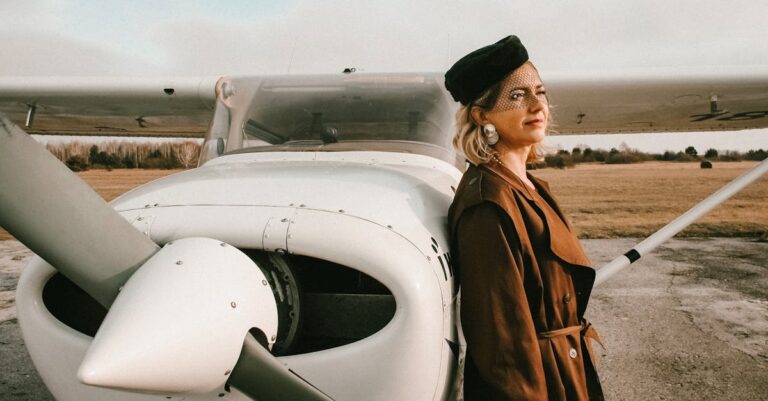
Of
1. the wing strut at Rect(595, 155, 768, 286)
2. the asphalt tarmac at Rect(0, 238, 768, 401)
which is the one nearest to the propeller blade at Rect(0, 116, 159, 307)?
the wing strut at Rect(595, 155, 768, 286)

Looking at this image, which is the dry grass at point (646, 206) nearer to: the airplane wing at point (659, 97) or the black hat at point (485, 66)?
the airplane wing at point (659, 97)

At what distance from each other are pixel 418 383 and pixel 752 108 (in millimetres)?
5337

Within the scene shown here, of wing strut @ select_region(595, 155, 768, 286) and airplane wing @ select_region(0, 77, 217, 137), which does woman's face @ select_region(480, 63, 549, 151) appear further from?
airplane wing @ select_region(0, 77, 217, 137)

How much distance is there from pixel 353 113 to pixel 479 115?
1.44 metres

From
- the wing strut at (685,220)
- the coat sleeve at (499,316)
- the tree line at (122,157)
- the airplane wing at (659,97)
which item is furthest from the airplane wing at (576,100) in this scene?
the tree line at (122,157)

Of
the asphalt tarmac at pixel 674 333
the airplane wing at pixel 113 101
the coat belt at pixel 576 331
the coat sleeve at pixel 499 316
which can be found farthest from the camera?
the airplane wing at pixel 113 101

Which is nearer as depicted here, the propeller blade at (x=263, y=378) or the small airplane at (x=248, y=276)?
the small airplane at (x=248, y=276)

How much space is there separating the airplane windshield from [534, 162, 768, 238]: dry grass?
346 inches

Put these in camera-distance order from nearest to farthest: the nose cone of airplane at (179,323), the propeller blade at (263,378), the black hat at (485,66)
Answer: the nose cone of airplane at (179,323), the propeller blade at (263,378), the black hat at (485,66)

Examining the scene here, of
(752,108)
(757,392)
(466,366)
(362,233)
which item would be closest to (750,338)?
(757,392)

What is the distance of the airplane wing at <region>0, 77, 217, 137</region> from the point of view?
494cm

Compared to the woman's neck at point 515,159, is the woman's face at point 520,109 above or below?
above

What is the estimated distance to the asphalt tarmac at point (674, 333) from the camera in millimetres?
3699

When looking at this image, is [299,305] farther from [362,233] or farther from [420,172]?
[420,172]
